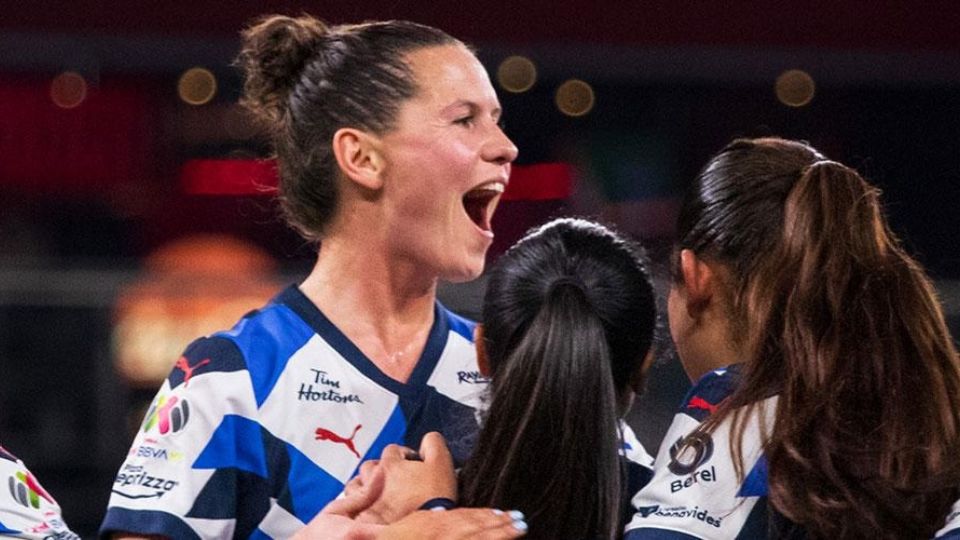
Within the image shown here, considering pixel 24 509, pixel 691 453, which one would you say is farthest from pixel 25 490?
pixel 691 453

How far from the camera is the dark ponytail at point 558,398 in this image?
1.41m

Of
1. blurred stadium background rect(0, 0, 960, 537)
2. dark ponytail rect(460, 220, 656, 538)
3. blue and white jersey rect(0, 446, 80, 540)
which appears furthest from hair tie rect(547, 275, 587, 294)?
blurred stadium background rect(0, 0, 960, 537)

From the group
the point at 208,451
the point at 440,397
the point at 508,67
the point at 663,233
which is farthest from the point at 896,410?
the point at 508,67

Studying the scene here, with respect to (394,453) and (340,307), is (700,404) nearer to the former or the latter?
(394,453)

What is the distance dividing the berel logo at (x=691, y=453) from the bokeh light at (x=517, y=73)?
9.84 feet

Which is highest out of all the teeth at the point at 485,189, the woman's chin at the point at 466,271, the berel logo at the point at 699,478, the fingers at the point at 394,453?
the teeth at the point at 485,189

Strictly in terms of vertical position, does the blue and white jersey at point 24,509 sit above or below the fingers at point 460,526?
below

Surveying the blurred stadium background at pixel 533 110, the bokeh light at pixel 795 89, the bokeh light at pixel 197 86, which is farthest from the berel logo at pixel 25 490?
the bokeh light at pixel 795 89

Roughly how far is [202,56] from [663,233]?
4.50 feet

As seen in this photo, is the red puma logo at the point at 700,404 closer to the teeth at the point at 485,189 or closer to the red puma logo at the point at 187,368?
the teeth at the point at 485,189

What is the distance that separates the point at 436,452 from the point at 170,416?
0.92ft

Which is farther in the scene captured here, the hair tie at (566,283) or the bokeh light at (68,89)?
the bokeh light at (68,89)

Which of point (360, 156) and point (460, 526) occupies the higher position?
point (360, 156)

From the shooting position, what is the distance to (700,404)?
143 centimetres
